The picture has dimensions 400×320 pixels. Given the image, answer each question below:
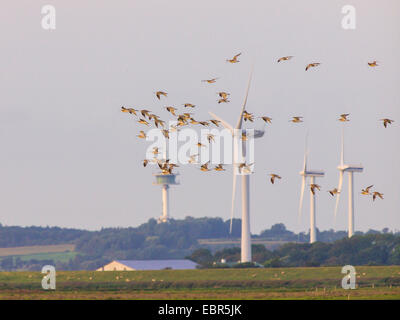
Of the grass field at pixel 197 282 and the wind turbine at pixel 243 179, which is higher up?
the wind turbine at pixel 243 179

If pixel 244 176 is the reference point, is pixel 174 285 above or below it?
below

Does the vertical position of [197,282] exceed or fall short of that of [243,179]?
it falls short

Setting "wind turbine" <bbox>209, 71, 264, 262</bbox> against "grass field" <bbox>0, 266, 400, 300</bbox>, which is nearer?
"grass field" <bbox>0, 266, 400, 300</bbox>

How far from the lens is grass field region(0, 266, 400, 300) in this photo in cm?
12988

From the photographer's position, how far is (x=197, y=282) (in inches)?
6201

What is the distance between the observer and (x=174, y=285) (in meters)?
156

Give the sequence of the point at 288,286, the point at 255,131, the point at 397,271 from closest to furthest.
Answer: the point at 288,286, the point at 397,271, the point at 255,131

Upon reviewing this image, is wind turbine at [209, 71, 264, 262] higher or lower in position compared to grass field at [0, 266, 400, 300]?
higher

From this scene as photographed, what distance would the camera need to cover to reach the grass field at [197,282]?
426 ft

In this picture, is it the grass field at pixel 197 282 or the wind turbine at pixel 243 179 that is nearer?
the grass field at pixel 197 282
